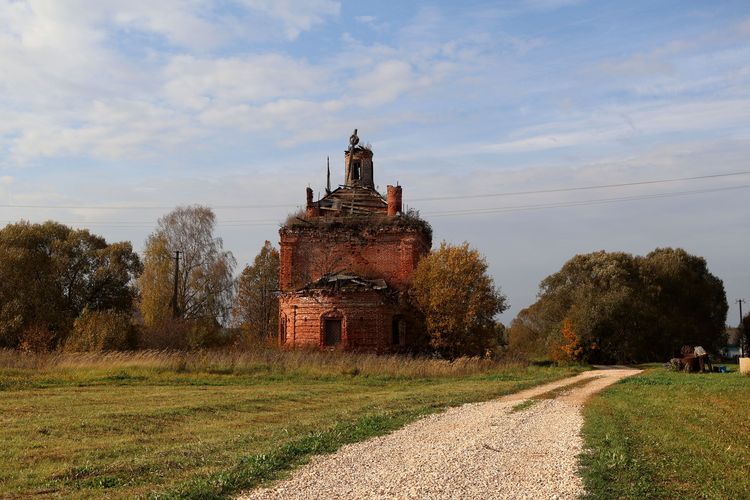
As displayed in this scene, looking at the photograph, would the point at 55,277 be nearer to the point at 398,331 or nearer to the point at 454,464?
the point at 398,331

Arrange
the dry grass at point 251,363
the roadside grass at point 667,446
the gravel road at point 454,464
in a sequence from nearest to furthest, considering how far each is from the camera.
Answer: the gravel road at point 454,464 < the roadside grass at point 667,446 < the dry grass at point 251,363

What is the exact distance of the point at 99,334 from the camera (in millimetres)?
36375

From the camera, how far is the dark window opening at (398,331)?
136ft

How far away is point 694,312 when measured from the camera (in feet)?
203

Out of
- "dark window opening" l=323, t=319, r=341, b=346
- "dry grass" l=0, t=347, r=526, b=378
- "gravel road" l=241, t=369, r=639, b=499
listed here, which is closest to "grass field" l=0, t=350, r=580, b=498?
"dry grass" l=0, t=347, r=526, b=378

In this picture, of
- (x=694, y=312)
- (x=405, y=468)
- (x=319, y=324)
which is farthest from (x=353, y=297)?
(x=694, y=312)

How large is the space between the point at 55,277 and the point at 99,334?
39.0ft

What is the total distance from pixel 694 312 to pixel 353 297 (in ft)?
117

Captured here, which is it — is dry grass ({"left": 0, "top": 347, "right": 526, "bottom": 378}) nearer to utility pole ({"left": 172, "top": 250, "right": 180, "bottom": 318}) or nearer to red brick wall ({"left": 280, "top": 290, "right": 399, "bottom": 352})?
red brick wall ({"left": 280, "top": 290, "right": 399, "bottom": 352})

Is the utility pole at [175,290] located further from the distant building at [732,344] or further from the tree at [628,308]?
the distant building at [732,344]

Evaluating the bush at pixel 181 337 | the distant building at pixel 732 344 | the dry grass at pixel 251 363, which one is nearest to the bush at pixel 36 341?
the bush at pixel 181 337

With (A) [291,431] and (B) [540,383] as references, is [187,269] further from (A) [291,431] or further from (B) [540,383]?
(A) [291,431]

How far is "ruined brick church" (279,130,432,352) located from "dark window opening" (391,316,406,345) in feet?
0.18

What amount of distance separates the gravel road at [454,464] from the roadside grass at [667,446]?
1.36ft
